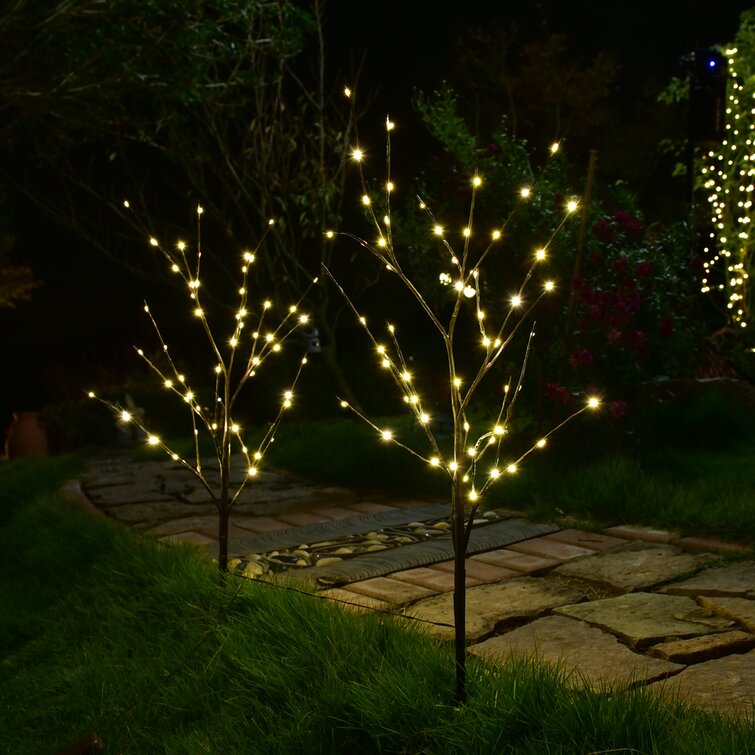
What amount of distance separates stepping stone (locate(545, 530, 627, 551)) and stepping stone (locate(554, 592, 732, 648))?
0.84 m

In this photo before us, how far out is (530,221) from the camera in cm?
637

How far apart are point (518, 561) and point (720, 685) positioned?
1656 mm

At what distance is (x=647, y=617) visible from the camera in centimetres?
314

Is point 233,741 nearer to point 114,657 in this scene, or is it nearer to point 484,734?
point 484,734

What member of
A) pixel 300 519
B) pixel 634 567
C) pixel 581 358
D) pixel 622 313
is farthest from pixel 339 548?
pixel 622 313

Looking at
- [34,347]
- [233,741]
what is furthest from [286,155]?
[34,347]

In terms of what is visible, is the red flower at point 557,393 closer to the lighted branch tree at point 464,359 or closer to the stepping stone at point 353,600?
the lighted branch tree at point 464,359

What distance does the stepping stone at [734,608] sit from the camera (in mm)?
3023

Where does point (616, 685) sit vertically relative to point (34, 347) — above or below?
below

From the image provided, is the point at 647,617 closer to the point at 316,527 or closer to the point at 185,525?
the point at 316,527

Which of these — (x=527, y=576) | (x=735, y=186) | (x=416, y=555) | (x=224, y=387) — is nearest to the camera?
(x=527, y=576)

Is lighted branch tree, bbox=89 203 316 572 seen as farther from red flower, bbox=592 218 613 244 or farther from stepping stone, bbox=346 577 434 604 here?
red flower, bbox=592 218 613 244

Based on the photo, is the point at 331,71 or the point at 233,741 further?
the point at 331,71

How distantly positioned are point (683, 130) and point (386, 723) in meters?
16.5
